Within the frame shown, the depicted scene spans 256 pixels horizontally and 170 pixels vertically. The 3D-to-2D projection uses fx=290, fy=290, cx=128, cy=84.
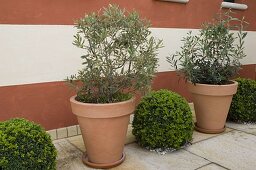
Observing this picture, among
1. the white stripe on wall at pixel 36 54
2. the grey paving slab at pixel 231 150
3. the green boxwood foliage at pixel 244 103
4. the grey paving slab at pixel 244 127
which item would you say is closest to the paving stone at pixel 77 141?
the white stripe on wall at pixel 36 54

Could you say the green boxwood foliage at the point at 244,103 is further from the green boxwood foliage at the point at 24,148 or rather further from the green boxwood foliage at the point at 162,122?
the green boxwood foliage at the point at 24,148

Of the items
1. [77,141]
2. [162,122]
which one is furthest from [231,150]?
[77,141]

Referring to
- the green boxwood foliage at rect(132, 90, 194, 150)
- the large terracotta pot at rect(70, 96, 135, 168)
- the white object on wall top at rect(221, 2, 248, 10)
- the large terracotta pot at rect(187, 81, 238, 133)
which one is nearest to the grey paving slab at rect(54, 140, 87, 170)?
the large terracotta pot at rect(70, 96, 135, 168)

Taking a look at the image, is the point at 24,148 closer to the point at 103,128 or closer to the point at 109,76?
the point at 103,128

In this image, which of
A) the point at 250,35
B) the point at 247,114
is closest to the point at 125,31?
the point at 247,114

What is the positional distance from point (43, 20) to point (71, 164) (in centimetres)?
181

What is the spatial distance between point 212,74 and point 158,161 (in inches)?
65.8

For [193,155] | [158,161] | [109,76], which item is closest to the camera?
[109,76]

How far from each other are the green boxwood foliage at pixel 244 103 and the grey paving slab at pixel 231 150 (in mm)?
493

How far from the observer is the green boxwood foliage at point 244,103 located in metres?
4.80

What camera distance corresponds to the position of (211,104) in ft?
14.1

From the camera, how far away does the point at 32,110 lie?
378 centimetres

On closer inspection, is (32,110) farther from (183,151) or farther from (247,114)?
(247,114)

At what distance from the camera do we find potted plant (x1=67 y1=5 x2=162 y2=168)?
306 cm
